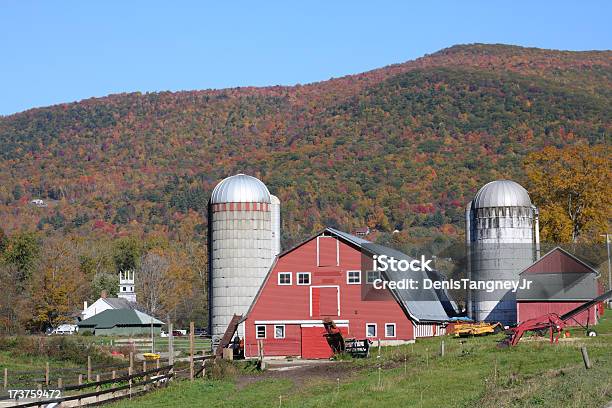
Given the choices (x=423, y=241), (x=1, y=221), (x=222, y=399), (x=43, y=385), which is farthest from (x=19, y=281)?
(x=1, y=221)

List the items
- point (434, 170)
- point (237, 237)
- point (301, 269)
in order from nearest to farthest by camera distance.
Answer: point (301, 269), point (237, 237), point (434, 170)

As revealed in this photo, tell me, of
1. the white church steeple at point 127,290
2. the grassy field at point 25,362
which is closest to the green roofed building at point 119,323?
the white church steeple at point 127,290

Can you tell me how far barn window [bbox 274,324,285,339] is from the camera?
55.3m

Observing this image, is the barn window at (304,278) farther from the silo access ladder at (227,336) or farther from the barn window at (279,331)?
the silo access ladder at (227,336)

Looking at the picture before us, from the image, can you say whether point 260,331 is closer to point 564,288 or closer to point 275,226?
point 275,226

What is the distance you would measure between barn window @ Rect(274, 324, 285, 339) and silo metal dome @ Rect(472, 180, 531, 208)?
49.9 feet

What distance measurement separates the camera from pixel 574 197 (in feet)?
263

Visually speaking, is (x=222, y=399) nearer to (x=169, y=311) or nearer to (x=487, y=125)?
(x=169, y=311)

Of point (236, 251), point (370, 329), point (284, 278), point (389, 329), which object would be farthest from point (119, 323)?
point (389, 329)

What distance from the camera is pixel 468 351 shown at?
140ft

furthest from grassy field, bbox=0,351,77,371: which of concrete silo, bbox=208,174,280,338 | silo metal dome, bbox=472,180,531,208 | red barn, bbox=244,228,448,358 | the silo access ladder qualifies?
silo metal dome, bbox=472,180,531,208

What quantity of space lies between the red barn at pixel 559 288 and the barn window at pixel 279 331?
520 inches

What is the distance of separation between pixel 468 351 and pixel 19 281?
73.1 meters

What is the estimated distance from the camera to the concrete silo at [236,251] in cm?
5981
